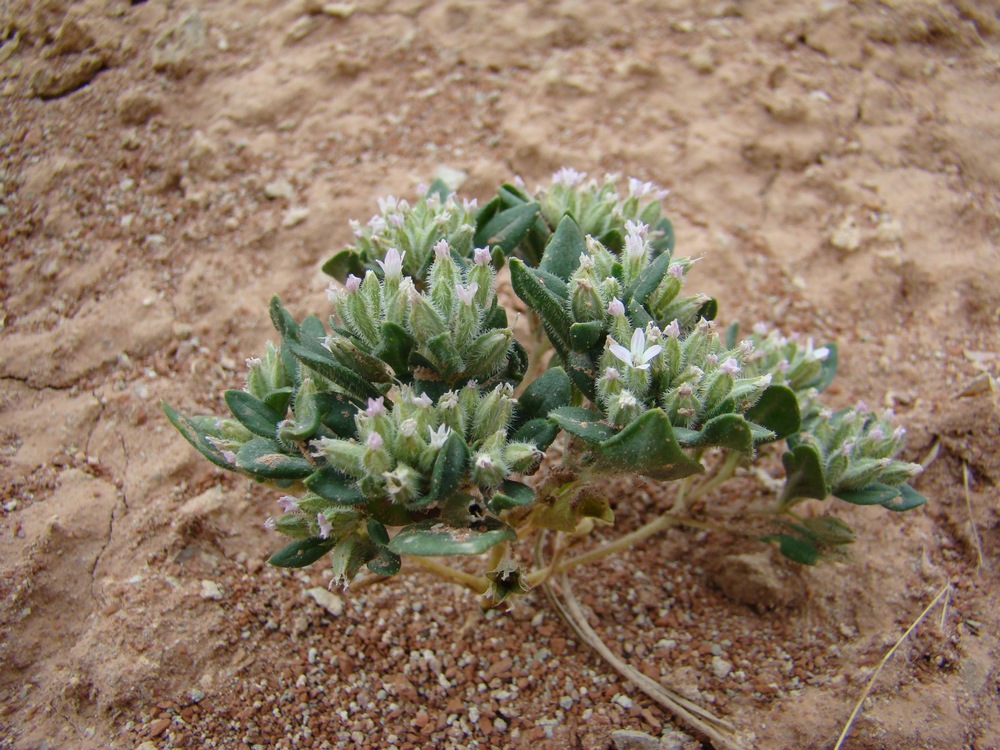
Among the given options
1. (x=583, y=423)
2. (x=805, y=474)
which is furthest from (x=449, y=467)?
(x=805, y=474)

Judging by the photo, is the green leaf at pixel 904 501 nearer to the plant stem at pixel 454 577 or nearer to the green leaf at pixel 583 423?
the green leaf at pixel 583 423

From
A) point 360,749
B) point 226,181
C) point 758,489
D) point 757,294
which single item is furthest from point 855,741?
point 226,181

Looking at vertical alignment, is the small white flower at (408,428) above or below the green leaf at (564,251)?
below

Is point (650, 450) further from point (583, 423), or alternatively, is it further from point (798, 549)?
point (798, 549)

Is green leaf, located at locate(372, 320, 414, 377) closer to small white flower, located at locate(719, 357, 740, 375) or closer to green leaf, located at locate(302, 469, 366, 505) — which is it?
green leaf, located at locate(302, 469, 366, 505)

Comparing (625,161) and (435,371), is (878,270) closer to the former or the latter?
(625,161)

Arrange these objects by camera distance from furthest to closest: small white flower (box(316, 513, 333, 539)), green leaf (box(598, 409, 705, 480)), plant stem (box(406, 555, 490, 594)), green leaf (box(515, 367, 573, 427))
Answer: plant stem (box(406, 555, 490, 594)) < green leaf (box(515, 367, 573, 427)) < small white flower (box(316, 513, 333, 539)) < green leaf (box(598, 409, 705, 480))

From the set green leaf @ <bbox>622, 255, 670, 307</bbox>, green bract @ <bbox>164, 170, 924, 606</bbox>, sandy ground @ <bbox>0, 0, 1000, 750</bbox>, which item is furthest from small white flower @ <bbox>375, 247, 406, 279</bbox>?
sandy ground @ <bbox>0, 0, 1000, 750</bbox>

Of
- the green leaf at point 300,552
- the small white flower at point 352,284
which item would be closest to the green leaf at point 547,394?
the small white flower at point 352,284
